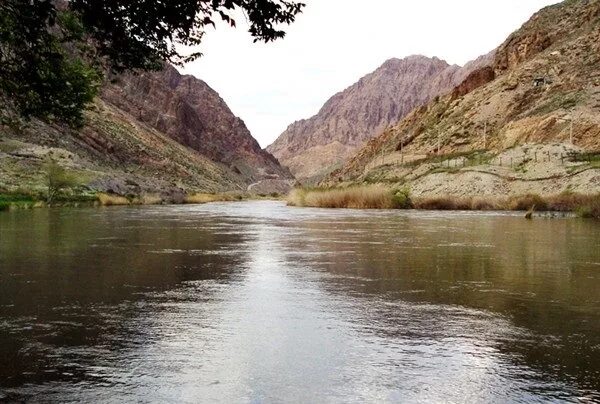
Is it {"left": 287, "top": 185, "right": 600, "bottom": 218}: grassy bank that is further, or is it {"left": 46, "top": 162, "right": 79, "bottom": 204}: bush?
{"left": 46, "top": 162, "right": 79, "bottom": 204}: bush

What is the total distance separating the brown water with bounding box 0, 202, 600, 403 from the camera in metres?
4.60

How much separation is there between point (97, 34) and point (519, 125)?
207 feet

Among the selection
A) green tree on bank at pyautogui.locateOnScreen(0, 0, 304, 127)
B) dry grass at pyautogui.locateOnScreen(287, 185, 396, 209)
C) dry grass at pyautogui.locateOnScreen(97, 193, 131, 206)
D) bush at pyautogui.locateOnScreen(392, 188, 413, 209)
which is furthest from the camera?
dry grass at pyautogui.locateOnScreen(97, 193, 131, 206)

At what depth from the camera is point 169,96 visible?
186375 millimetres

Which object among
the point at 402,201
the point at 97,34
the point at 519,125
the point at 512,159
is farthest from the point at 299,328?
the point at 519,125

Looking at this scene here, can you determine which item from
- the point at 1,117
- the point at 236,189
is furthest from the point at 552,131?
the point at 236,189

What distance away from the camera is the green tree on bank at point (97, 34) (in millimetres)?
6387

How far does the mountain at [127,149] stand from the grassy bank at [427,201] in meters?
23.8

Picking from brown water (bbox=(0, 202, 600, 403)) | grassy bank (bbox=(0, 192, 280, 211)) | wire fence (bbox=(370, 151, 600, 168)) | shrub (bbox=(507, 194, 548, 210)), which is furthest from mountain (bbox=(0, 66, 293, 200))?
wire fence (bbox=(370, 151, 600, 168))

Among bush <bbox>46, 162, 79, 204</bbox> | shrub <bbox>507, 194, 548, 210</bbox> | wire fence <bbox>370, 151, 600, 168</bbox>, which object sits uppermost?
wire fence <bbox>370, 151, 600, 168</bbox>

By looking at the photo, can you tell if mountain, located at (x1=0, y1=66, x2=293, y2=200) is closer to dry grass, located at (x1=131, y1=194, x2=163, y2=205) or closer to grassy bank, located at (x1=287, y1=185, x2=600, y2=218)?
dry grass, located at (x1=131, y1=194, x2=163, y2=205)

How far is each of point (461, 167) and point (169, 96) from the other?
148 metres

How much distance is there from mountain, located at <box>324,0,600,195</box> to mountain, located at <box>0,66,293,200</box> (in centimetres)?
2921

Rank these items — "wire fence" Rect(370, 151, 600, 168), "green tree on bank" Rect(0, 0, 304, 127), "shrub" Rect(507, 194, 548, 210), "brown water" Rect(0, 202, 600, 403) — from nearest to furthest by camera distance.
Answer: "brown water" Rect(0, 202, 600, 403), "green tree on bank" Rect(0, 0, 304, 127), "shrub" Rect(507, 194, 548, 210), "wire fence" Rect(370, 151, 600, 168)
